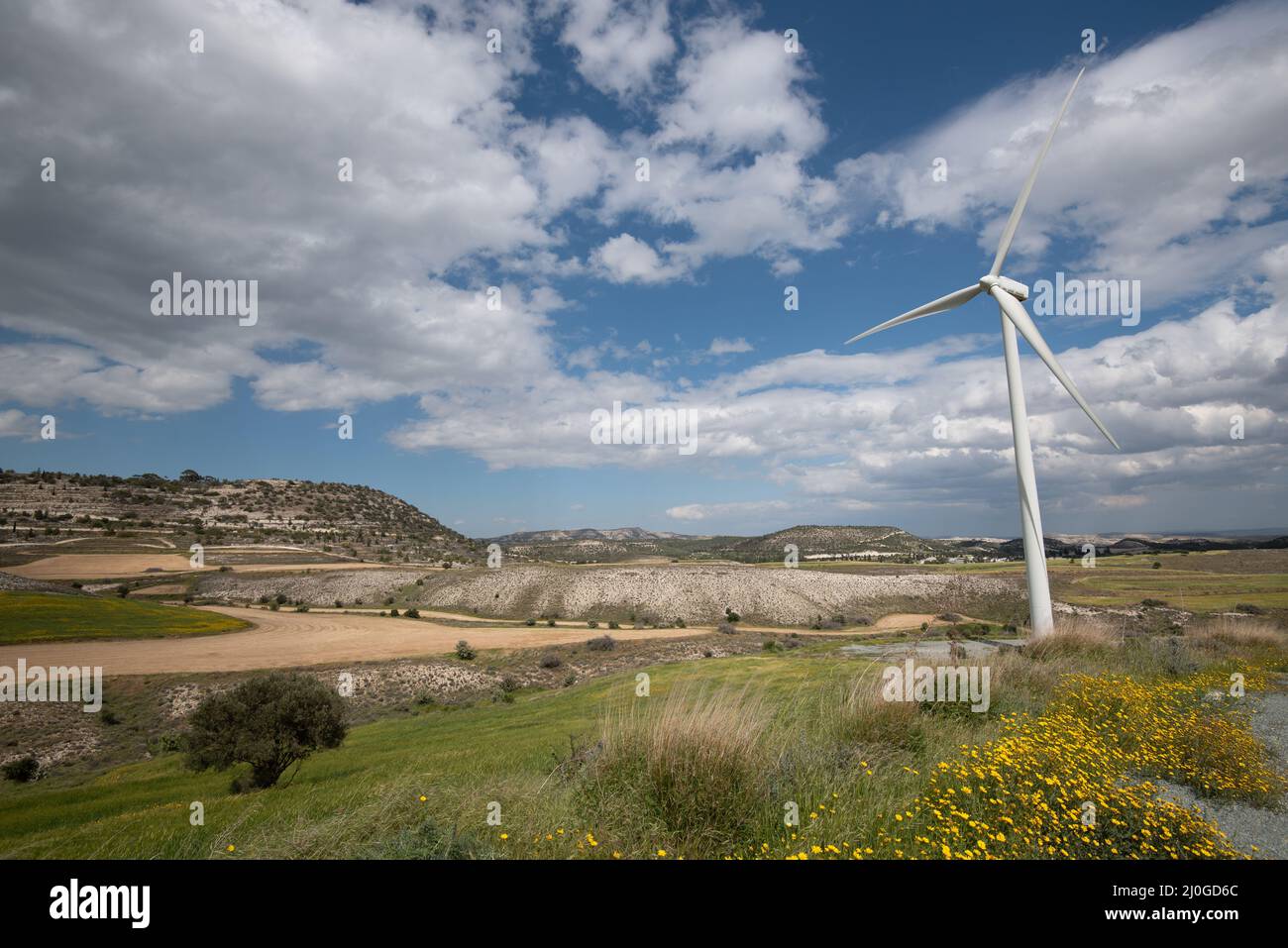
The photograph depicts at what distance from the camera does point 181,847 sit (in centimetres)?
654

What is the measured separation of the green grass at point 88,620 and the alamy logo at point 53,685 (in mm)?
8674

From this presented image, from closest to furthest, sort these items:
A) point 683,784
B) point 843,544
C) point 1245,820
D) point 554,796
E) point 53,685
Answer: point 683,784 → point 554,796 → point 1245,820 → point 53,685 → point 843,544

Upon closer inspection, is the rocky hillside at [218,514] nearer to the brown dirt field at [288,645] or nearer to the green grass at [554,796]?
the brown dirt field at [288,645]

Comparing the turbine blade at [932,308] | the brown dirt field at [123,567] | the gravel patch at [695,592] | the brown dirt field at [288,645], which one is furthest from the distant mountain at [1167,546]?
the brown dirt field at [123,567]

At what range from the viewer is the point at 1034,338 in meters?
20.0

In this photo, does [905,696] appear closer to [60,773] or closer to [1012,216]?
[1012,216]

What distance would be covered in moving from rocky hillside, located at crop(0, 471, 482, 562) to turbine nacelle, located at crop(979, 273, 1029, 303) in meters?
98.4

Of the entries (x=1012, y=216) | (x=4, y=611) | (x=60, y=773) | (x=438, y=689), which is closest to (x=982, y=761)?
(x=1012, y=216)

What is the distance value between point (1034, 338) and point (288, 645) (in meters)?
51.2

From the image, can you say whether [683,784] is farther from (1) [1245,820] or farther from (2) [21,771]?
(2) [21,771]

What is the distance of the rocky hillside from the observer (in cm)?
8481
